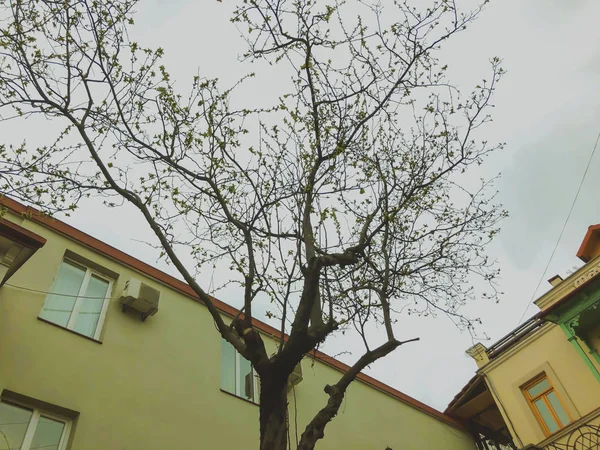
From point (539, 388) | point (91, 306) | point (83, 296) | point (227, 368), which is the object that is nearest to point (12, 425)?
point (91, 306)

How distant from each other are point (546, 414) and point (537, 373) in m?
1.06

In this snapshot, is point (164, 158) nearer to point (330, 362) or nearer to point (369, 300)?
point (369, 300)

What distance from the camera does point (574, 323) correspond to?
11914 mm

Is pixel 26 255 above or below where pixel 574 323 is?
below

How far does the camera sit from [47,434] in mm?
6418

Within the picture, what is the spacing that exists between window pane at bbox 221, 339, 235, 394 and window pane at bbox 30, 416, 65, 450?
3.44m

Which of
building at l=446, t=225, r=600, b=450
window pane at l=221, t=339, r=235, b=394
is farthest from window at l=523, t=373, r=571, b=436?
window pane at l=221, t=339, r=235, b=394

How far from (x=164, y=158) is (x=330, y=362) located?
7.60 metres

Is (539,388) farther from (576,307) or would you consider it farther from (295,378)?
(295,378)

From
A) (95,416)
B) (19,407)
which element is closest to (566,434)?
(95,416)

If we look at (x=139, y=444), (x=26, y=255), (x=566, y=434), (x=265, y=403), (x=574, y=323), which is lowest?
(x=265, y=403)

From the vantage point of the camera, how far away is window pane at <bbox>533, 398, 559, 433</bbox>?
12.2m

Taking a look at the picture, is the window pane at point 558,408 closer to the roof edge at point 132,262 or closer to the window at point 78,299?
the roof edge at point 132,262

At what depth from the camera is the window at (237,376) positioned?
9.64 meters
